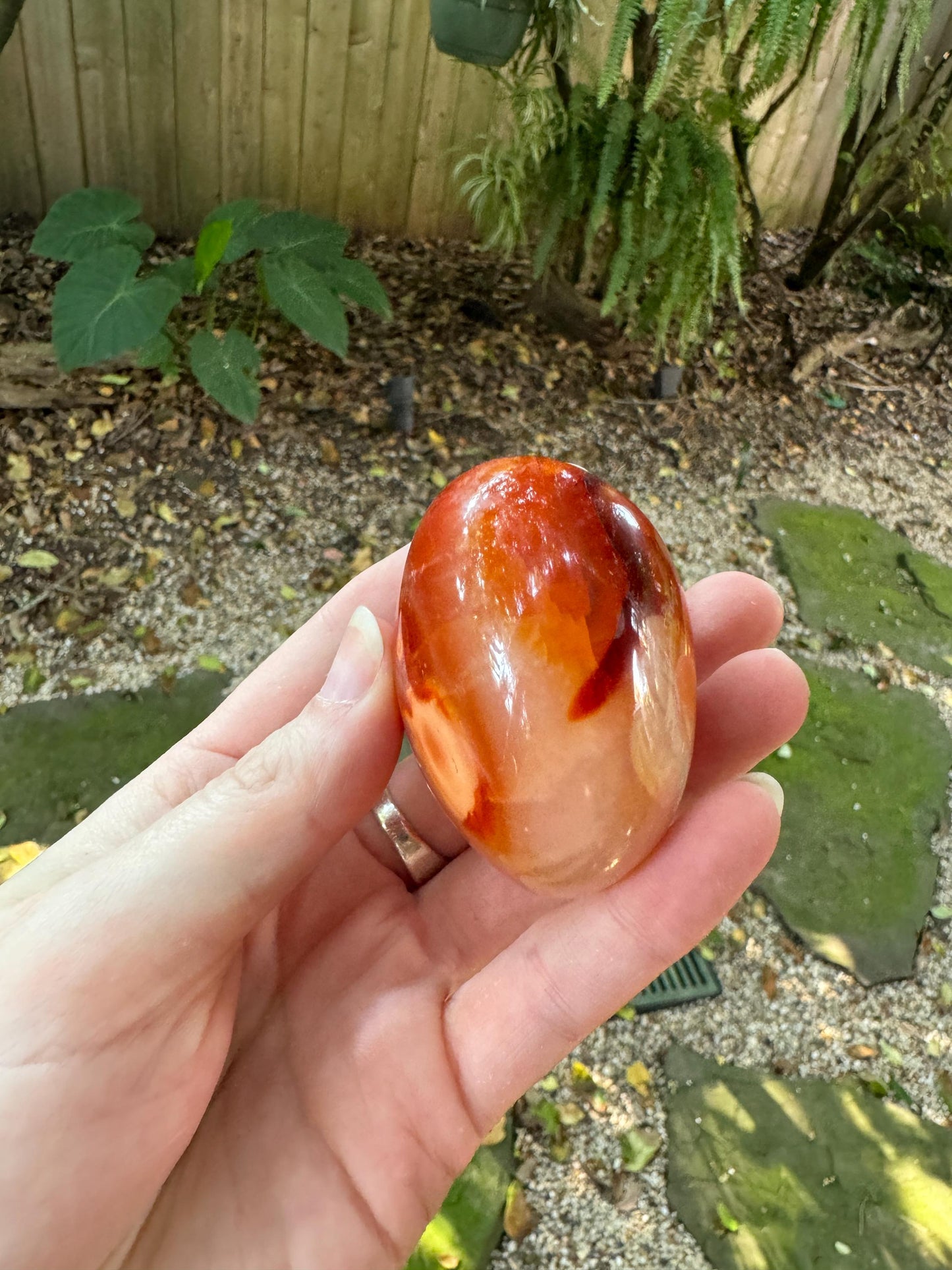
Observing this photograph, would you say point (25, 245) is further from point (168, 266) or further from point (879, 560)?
point (879, 560)

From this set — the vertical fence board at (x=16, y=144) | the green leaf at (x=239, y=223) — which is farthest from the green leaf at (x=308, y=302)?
the vertical fence board at (x=16, y=144)

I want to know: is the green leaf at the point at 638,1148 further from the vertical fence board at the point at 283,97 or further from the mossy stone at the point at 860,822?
the vertical fence board at the point at 283,97

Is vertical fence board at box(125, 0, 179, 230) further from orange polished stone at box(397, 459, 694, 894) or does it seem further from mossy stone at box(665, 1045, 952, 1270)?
mossy stone at box(665, 1045, 952, 1270)

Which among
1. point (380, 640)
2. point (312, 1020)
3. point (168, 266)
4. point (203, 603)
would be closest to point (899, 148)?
point (168, 266)

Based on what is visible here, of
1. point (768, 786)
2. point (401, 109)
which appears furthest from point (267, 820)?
point (401, 109)

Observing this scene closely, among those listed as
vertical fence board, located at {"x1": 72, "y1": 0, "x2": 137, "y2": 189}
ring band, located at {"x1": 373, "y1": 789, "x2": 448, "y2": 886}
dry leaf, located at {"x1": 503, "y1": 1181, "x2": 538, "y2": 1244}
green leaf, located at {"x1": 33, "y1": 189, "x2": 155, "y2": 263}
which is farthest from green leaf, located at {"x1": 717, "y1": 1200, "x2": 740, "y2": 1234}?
vertical fence board, located at {"x1": 72, "y1": 0, "x2": 137, "y2": 189}
